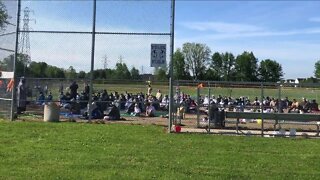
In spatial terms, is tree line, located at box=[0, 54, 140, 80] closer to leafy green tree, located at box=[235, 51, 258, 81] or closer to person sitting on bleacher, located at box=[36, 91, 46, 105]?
person sitting on bleacher, located at box=[36, 91, 46, 105]

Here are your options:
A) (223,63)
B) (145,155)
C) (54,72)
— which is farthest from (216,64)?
(145,155)

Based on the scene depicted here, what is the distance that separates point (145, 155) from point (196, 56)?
99.4 metres

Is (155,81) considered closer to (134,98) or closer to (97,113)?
(97,113)

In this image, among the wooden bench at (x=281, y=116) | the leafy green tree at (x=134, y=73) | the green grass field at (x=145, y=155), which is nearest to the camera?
the green grass field at (x=145, y=155)

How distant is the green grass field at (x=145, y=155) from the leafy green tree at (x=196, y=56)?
8180 centimetres

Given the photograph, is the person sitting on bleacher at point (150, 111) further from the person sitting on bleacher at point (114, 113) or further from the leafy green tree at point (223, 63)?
the leafy green tree at point (223, 63)

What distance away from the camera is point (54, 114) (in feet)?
54.0

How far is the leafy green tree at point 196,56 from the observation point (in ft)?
326

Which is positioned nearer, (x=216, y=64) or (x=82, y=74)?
(x=82, y=74)

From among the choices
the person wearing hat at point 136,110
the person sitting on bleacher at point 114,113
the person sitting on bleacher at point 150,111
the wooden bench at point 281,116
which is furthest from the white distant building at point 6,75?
the wooden bench at point 281,116

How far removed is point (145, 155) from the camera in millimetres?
Answer: 9367

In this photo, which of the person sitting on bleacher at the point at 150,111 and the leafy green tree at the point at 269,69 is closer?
the person sitting on bleacher at the point at 150,111

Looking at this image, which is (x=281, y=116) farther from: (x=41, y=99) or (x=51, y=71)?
(x=41, y=99)

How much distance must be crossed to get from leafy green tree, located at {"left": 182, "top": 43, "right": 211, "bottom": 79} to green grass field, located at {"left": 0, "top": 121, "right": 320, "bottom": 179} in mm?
81802
